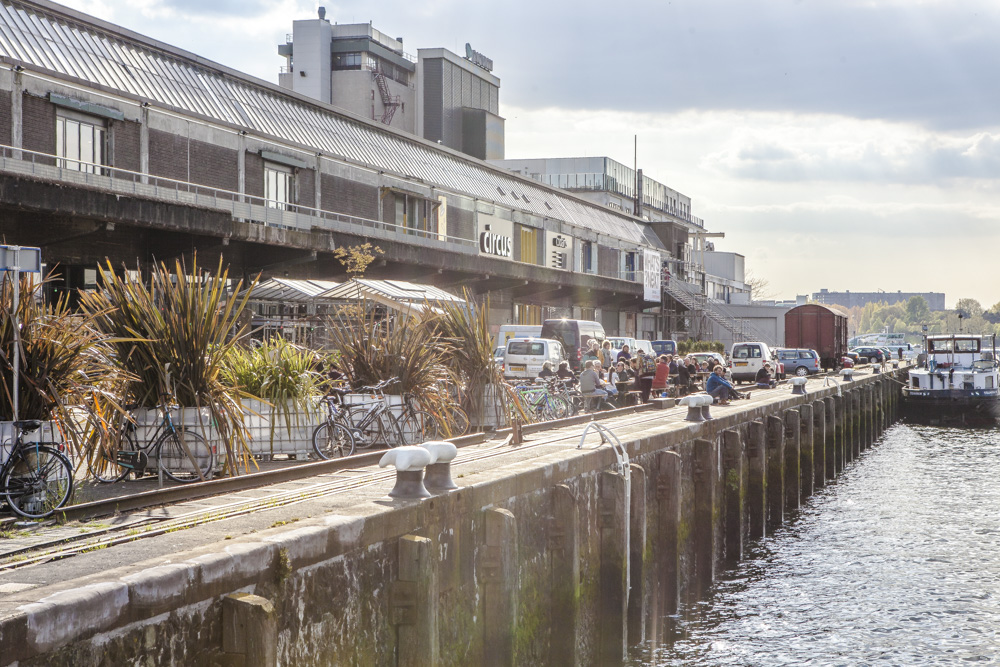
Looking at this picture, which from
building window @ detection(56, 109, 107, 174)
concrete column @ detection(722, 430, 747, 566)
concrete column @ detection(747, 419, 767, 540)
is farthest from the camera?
building window @ detection(56, 109, 107, 174)

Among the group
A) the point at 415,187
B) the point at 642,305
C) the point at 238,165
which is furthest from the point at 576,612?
the point at 642,305

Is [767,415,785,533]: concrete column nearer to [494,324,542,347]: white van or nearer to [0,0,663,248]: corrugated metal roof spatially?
[494,324,542,347]: white van

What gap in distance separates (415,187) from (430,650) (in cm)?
3767

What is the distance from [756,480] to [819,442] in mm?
9367

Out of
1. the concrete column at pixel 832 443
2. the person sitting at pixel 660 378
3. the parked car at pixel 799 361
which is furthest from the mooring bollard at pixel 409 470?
the parked car at pixel 799 361

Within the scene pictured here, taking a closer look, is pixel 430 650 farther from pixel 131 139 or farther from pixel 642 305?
pixel 642 305

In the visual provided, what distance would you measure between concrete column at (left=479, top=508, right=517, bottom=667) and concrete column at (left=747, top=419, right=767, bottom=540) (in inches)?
424

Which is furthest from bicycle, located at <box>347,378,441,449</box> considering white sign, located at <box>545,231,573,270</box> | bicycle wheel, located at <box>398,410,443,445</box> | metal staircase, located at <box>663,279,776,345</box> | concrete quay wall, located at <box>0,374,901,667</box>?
metal staircase, located at <box>663,279,776,345</box>

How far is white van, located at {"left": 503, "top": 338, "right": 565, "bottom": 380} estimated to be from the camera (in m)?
28.0

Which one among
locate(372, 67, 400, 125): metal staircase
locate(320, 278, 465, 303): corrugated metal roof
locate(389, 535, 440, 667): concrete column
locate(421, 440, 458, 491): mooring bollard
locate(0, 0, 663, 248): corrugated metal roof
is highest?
locate(372, 67, 400, 125): metal staircase

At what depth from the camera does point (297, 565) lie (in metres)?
5.62

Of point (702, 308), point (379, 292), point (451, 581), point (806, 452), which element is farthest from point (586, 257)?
point (451, 581)

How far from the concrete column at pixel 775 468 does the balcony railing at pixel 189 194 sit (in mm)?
14200

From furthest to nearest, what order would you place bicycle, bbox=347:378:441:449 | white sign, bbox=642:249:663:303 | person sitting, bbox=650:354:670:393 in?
1. white sign, bbox=642:249:663:303
2. person sitting, bbox=650:354:670:393
3. bicycle, bbox=347:378:441:449
